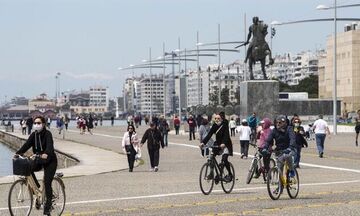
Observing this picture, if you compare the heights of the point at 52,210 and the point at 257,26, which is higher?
the point at 257,26

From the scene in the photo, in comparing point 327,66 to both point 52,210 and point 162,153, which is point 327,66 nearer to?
point 162,153

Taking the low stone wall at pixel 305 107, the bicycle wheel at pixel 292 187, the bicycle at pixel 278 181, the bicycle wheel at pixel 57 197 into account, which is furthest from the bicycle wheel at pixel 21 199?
the low stone wall at pixel 305 107

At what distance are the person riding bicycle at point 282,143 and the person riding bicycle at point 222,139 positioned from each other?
912 mm

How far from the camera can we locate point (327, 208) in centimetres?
1450

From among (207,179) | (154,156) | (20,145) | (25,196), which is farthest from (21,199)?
(20,145)

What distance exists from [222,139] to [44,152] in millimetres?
6110

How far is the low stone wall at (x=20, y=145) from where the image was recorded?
3523 cm

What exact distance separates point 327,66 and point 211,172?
15779 centimetres

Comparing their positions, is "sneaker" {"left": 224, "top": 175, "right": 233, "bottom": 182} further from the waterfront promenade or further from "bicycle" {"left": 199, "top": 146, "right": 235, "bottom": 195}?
the waterfront promenade

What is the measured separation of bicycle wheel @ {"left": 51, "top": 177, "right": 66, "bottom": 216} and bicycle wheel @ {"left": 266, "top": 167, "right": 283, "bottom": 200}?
4.54m

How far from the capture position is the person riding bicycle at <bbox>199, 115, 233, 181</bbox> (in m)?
18.0

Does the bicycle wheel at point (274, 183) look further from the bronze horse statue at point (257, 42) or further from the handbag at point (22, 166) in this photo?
the bronze horse statue at point (257, 42)

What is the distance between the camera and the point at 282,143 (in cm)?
1727

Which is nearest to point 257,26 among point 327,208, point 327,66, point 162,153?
point 162,153
